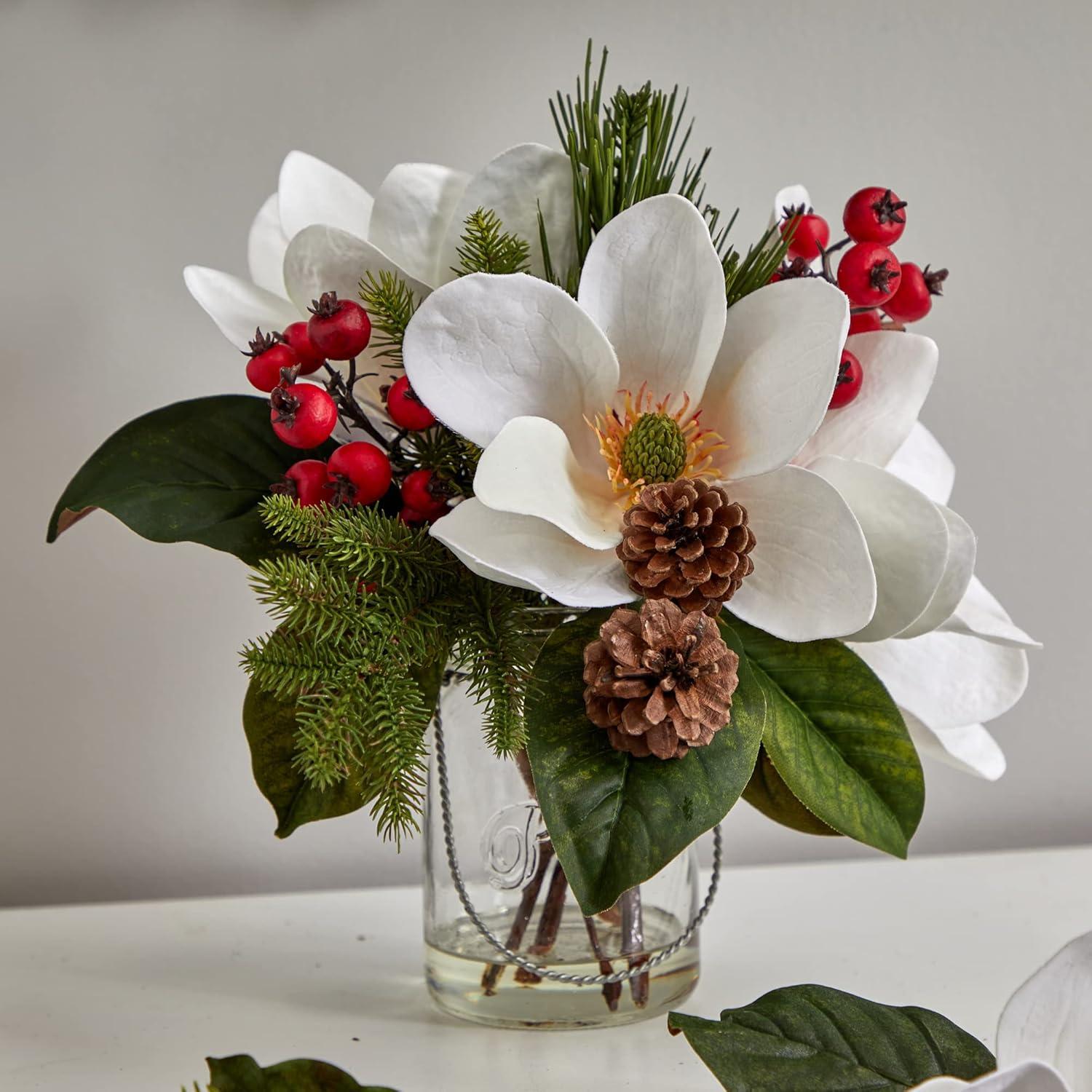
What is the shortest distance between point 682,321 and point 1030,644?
216mm

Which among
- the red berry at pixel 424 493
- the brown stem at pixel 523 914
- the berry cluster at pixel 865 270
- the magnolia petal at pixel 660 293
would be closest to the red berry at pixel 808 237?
the berry cluster at pixel 865 270

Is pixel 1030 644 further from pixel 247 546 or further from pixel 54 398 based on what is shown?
pixel 54 398

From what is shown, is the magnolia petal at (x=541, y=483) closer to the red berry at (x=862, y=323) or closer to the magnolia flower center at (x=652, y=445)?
the magnolia flower center at (x=652, y=445)

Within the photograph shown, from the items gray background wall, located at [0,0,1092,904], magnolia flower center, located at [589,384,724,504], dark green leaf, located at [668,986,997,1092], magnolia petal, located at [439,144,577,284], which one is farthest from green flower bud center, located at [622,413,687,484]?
gray background wall, located at [0,0,1092,904]

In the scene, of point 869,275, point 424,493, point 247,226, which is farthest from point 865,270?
point 247,226

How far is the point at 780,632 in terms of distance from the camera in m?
0.46

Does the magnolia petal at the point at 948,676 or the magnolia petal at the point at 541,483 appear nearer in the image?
the magnolia petal at the point at 541,483

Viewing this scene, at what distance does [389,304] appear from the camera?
0.50 m

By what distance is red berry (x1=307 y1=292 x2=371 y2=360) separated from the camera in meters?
0.49

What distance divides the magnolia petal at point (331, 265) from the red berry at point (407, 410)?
52 mm

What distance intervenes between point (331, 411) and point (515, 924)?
0.27 m

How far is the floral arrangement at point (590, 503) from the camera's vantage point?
1.46 ft

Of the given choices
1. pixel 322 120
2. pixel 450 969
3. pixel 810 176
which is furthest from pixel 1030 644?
pixel 322 120

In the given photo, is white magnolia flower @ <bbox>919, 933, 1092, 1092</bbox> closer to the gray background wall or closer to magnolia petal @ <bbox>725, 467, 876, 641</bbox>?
magnolia petal @ <bbox>725, 467, 876, 641</bbox>
